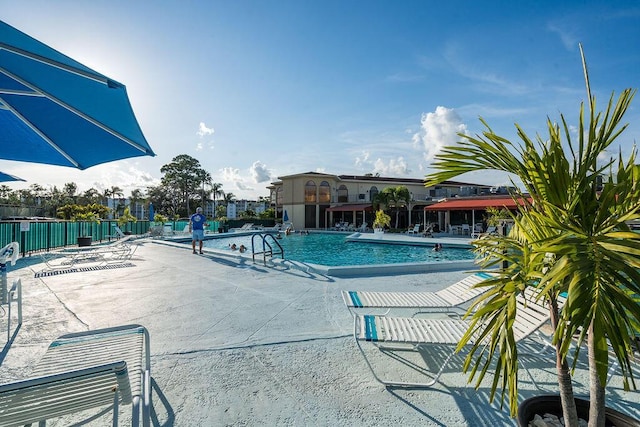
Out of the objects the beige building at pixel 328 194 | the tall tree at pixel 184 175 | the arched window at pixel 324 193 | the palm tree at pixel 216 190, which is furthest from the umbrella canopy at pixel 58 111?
the palm tree at pixel 216 190

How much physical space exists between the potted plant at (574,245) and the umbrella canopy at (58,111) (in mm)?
2646

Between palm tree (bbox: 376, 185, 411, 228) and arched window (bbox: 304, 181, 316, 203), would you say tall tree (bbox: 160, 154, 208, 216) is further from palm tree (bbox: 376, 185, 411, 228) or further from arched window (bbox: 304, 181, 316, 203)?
palm tree (bbox: 376, 185, 411, 228)

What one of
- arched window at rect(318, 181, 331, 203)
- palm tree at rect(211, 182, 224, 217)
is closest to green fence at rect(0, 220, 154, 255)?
arched window at rect(318, 181, 331, 203)

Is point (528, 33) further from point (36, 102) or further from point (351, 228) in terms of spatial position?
point (351, 228)

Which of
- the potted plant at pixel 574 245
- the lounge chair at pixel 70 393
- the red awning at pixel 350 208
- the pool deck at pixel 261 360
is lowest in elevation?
the pool deck at pixel 261 360

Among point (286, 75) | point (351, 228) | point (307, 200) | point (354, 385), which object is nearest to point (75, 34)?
point (354, 385)

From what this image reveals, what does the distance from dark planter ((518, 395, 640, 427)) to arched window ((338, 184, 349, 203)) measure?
37078mm

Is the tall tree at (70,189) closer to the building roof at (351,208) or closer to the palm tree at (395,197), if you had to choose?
the building roof at (351,208)

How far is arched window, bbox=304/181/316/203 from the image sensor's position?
3812cm

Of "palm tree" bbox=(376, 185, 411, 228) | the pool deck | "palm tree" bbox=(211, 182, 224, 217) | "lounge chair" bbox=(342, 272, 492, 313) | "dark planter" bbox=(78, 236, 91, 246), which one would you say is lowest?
the pool deck

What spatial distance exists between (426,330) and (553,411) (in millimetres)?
1092

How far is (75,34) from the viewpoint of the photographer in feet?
13.3

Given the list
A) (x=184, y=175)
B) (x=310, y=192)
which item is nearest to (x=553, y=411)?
(x=310, y=192)

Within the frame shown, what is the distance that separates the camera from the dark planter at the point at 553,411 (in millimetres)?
1730
